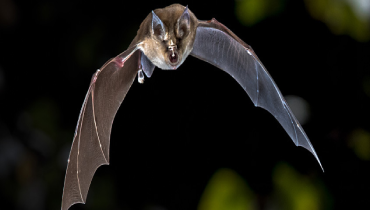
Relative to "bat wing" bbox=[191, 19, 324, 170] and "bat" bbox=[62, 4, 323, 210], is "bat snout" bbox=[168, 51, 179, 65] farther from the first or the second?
"bat wing" bbox=[191, 19, 324, 170]

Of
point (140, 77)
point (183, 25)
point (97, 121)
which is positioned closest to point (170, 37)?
point (183, 25)

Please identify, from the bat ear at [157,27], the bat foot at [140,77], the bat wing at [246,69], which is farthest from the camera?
the bat wing at [246,69]

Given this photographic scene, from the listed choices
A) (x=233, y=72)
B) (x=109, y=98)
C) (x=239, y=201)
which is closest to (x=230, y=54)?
(x=233, y=72)

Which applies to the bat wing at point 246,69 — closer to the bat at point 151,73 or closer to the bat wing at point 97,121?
the bat at point 151,73

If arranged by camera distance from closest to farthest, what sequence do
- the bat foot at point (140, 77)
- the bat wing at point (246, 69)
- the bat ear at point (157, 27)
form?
the bat ear at point (157, 27), the bat foot at point (140, 77), the bat wing at point (246, 69)

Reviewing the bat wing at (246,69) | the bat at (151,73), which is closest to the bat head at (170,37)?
the bat at (151,73)

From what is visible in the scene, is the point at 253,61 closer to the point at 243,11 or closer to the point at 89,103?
the point at 243,11

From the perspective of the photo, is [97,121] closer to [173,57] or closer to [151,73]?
[151,73]
